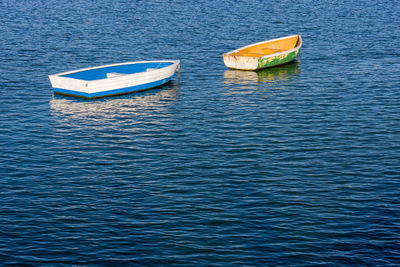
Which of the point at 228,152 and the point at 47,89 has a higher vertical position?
the point at 47,89

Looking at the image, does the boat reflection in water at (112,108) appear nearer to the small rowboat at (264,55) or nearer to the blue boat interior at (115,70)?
the blue boat interior at (115,70)

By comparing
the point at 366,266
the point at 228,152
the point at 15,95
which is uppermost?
the point at 15,95

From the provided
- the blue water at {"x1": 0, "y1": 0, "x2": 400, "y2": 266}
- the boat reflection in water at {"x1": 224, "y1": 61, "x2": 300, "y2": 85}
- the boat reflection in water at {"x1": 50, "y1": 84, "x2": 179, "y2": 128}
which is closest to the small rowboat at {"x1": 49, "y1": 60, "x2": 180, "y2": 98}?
the boat reflection in water at {"x1": 50, "y1": 84, "x2": 179, "y2": 128}

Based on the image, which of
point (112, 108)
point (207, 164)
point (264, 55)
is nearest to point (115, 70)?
point (112, 108)

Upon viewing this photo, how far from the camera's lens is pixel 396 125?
32.4 m

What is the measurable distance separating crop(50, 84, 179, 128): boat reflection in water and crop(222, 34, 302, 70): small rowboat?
25.3 ft

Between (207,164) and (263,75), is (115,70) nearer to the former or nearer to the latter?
(263,75)

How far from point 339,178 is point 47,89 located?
2582 centimetres

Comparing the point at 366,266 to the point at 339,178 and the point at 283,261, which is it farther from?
the point at 339,178

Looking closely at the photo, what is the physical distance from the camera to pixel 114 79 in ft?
129

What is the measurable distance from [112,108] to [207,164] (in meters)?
12.7

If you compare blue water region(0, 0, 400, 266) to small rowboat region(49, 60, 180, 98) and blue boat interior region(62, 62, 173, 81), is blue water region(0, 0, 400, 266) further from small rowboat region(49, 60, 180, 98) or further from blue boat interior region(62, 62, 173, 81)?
blue boat interior region(62, 62, 173, 81)

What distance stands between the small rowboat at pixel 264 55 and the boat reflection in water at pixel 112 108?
7701 millimetres

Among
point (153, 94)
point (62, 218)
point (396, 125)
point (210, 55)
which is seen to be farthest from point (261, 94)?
point (62, 218)
